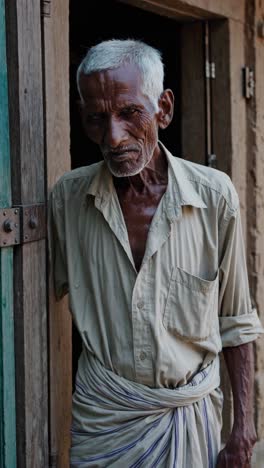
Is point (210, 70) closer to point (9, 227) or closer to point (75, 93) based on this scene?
point (75, 93)

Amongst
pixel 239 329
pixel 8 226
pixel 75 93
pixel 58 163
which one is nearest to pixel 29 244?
pixel 8 226

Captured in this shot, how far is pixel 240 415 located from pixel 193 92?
2.11 metres

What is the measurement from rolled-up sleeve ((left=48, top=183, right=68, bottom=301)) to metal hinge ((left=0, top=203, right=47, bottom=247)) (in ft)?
0.14

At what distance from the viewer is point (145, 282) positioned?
235 cm

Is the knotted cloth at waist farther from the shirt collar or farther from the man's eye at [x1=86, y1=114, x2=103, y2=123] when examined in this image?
the man's eye at [x1=86, y1=114, x2=103, y2=123]

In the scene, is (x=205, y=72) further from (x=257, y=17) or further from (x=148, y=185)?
(x=148, y=185)

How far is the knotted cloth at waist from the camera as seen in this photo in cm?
234

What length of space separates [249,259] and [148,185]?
192cm

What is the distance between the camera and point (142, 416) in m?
2.35

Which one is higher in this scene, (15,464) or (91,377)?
(91,377)

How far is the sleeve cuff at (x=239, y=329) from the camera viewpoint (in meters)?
2.55

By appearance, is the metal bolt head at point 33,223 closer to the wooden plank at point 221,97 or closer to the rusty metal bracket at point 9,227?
the rusty metal bracket at point 9,227

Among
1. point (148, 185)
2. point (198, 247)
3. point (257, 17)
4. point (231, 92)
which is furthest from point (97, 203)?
point (257, 17)

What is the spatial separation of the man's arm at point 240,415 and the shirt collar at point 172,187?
0.52 m
